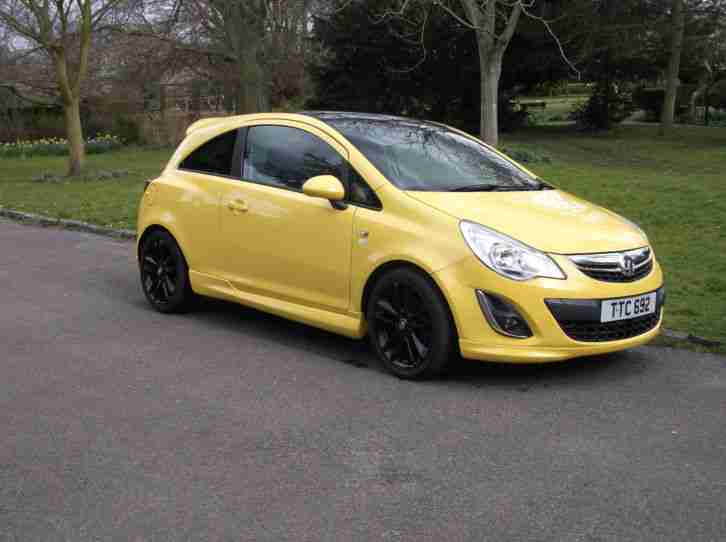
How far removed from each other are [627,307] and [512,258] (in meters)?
0.78

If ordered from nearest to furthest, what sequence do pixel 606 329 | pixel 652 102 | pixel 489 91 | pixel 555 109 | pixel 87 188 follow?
pixel 606 329, pixel 87 188, pixel 489 91, pixel 652 102, pixel 555 109

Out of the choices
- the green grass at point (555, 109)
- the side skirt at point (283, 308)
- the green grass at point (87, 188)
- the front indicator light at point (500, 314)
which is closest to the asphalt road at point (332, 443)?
the side skirt at point (283, 308)

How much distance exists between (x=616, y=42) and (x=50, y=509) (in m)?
25.6

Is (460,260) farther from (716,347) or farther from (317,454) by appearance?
(716,347)

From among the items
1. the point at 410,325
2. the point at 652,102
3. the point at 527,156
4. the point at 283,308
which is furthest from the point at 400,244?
the point at 652,102

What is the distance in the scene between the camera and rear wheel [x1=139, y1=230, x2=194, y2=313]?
24.0 ft

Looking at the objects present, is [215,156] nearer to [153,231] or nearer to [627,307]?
[153,231]

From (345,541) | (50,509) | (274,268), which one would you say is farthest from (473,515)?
(274,268)

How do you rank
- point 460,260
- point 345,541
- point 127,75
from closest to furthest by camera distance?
1. point 345,541
2. point 460,260
3. point 127,75

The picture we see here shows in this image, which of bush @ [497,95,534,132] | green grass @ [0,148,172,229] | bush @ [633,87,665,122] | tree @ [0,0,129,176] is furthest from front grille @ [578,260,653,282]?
bush @ [633,87,665,122]

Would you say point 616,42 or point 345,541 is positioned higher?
point 616,42

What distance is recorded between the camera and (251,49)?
85.7ft

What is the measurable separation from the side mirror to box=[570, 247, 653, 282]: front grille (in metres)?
1.48

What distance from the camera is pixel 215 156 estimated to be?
7.19m
